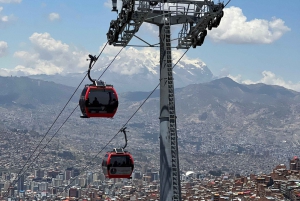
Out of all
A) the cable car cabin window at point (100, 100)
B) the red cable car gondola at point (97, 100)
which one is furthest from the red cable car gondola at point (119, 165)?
the cable car cabin window at point (100, 100)

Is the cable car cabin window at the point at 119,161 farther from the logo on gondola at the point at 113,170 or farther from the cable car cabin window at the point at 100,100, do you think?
the cable car cabin window at the point at 100,100

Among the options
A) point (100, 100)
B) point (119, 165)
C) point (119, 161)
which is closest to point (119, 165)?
point (119, 165)

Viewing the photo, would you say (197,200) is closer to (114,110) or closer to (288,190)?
(288,190)

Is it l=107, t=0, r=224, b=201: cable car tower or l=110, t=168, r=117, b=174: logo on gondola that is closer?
l=107, t=0, r=224, b=201: cable car tower

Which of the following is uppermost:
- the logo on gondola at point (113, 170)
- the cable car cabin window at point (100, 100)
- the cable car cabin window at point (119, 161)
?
the cable car cabin window at point (100, 100)

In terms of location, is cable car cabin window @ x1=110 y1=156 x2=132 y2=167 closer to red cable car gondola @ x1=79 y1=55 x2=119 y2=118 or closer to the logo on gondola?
the logo on gondola

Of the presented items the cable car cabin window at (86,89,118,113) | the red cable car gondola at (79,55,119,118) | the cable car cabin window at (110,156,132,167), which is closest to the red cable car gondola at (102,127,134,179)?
the cable car cabin window at (110,156,132,167)

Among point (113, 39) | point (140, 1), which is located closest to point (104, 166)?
point (113, 39)

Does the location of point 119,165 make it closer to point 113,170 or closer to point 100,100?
point 113,170
